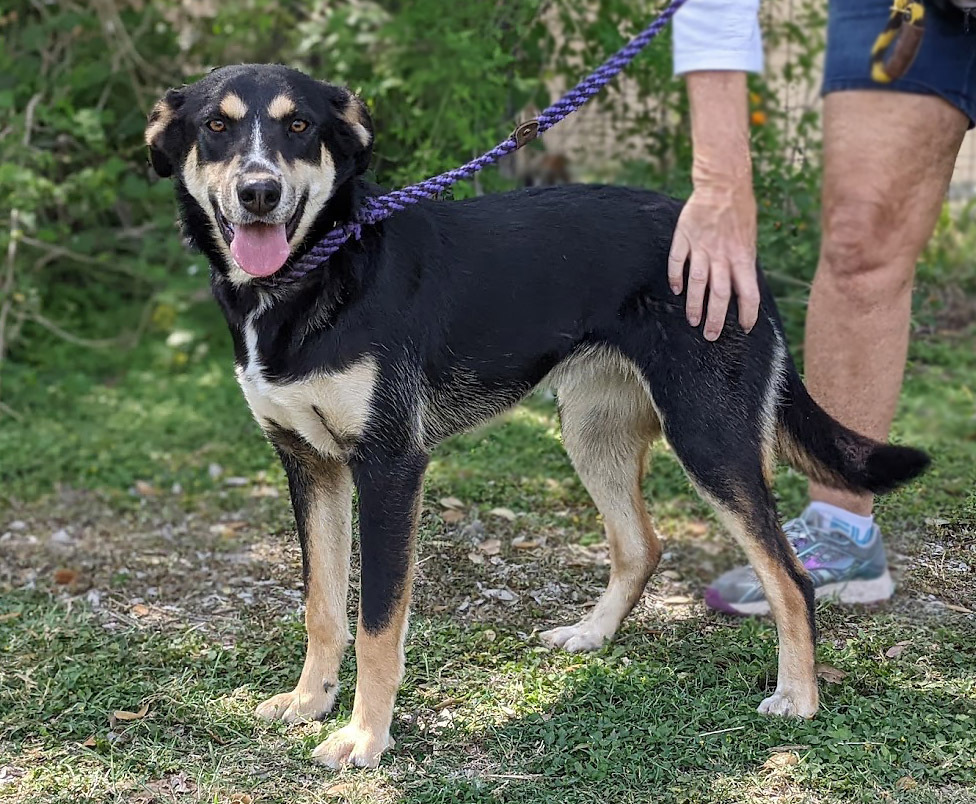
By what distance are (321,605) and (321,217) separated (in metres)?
1.06

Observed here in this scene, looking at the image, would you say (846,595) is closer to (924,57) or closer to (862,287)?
(862,287)

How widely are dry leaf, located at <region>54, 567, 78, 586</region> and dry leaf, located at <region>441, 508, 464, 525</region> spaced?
1.35 meters

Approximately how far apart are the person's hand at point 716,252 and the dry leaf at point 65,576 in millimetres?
2400

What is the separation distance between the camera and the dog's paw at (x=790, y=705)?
10.2ft

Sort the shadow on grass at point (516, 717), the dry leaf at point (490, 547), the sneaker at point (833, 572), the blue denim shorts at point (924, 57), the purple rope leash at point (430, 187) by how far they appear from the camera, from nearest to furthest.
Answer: the shadow on grass at point (516, 717), the purple rope leash at point (430, 187), the blue denim shorts at point (924, 57), the sneaker at point (833, 572), the dry leaf at point (490, 547)

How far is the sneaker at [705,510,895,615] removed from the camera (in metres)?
3.76

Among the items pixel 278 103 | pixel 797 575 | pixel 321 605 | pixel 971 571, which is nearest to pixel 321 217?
pixel 278 103

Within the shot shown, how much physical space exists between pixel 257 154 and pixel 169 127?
39cm

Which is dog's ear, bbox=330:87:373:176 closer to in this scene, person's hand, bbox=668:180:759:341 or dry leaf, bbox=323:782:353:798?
person's hand, bbox=668:180:759:341

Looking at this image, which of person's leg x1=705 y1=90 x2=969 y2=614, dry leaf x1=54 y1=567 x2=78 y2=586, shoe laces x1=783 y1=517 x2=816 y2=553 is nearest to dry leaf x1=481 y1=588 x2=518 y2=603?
person's leg x1=705 y1=90 x2=969 y2=614

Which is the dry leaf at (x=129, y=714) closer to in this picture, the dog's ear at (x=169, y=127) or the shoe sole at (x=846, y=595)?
the dog's ear at (x=169, y=127)

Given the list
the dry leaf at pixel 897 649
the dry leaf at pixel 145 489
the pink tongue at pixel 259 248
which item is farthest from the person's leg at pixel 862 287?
the dry leaf at pixel 145 489

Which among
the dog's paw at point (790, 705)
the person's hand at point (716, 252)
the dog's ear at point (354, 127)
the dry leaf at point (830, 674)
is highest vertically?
the dog's ear at point (354, 127)

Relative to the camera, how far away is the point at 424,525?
14.2ft
